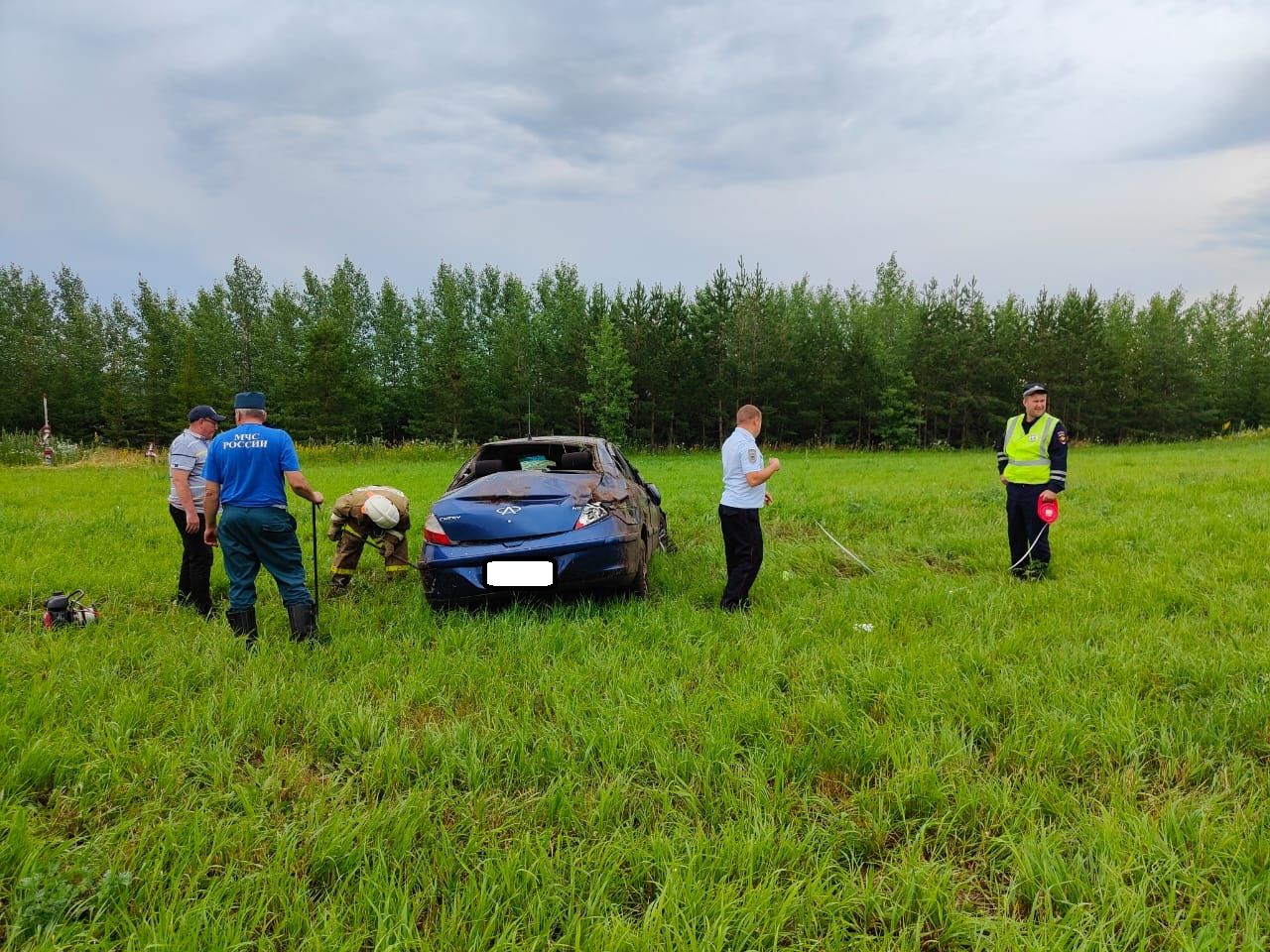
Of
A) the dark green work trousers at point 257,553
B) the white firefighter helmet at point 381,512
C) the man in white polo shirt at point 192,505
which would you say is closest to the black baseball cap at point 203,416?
the man in white polo shirt at point 192,505

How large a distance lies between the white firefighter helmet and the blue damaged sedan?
4.70 ft

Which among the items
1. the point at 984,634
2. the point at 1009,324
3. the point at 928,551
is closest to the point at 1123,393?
the point at 1009,324

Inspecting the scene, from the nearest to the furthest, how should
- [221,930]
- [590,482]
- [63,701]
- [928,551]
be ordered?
[221,930]
[63,701]
[590,482]
[928,551]

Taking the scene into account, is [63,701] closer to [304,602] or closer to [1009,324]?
[304,602]

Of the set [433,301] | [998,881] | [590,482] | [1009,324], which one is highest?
[433,301]

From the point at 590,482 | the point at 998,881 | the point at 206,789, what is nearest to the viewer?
the point at 998,881

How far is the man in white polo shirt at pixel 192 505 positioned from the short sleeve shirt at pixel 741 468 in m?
4.29

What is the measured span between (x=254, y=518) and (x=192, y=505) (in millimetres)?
1517

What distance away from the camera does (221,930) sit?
1.74 meters

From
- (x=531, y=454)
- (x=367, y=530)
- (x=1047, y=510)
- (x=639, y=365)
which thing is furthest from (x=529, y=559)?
(x=639, y=365)

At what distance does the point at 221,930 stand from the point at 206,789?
3.02 ft

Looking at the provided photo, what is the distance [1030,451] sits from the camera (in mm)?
5758

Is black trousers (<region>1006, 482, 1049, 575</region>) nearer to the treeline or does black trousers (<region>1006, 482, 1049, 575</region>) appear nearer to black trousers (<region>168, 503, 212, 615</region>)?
black trousers (<region>168, 503, 212, 615</region>)

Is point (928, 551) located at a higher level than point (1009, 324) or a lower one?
lower
